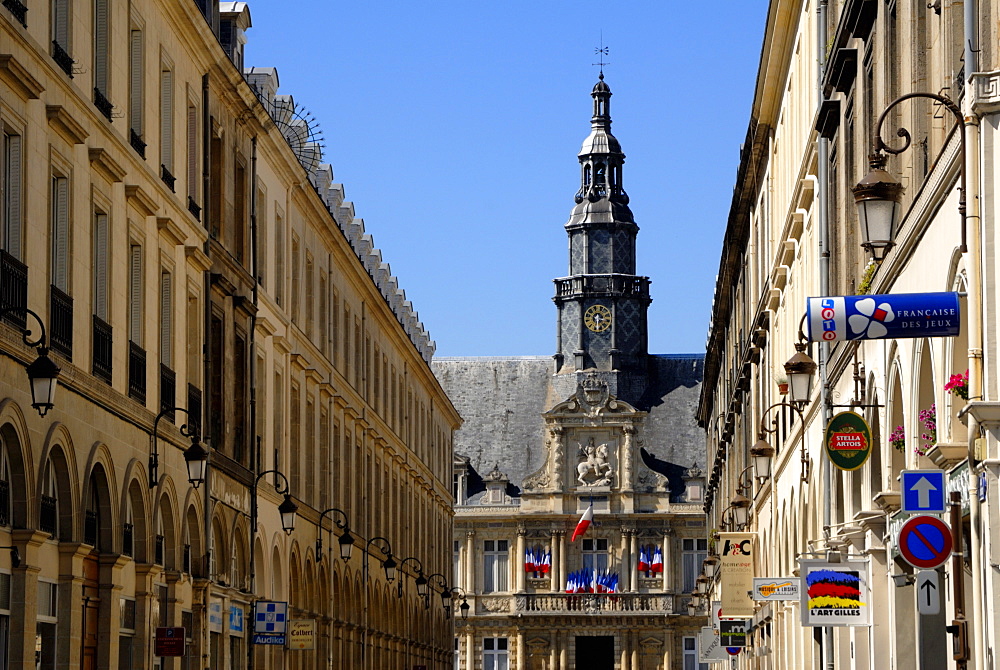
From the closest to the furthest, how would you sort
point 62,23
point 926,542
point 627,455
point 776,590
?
point 926,542
point 62,23
point 776,590
point 627,455

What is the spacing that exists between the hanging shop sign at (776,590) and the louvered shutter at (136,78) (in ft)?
39.1

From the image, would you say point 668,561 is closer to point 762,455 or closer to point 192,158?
point 762,455

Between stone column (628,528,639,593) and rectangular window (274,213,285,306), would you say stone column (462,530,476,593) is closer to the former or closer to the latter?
stone column (628,528,639,593)

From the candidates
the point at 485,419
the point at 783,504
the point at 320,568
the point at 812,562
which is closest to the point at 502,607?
the point at 485,419

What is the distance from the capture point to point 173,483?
3056 centimetres

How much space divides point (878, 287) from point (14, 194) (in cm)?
1006

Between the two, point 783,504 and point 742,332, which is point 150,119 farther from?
point 742,332

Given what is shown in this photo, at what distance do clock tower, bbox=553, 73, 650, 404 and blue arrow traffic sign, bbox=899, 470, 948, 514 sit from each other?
271 feet

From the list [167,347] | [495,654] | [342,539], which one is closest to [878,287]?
[167,347]

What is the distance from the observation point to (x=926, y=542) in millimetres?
15172

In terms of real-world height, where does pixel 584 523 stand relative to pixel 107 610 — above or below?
above

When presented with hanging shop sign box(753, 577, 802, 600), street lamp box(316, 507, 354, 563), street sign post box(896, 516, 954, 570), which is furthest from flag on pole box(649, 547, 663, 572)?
street sign post box(896, 516, 954, 570)

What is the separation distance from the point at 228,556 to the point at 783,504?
1188cm

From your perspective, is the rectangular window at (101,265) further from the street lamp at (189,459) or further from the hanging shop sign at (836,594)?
the hanging shop sign at (836,594)
